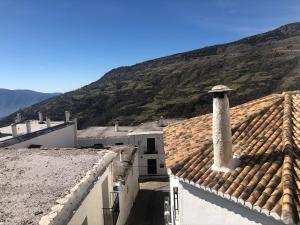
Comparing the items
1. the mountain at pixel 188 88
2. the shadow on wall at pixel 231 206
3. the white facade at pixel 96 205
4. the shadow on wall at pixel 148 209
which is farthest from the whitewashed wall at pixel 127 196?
the mountain at pixel 188 88

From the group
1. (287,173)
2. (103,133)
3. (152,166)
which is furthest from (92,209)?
(103,133)

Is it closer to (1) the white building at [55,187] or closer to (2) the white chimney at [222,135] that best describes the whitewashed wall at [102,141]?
(1) the white building at [55,187]

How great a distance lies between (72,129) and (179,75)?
109 metres

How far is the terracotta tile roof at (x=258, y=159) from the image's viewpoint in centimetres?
730

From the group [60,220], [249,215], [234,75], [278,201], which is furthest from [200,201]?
[234,75]

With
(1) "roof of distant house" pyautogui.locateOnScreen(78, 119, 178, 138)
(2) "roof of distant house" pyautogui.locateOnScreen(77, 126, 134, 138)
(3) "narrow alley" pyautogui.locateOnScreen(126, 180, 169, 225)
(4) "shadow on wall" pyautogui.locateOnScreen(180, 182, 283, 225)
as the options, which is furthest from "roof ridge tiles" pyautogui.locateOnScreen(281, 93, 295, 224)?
(2) "roof of distant house" pyautogui.locateOnScreen(77, 126, 134, 138)

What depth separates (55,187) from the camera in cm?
924

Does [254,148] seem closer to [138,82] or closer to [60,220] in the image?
[60,220]

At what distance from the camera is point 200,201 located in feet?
30.0

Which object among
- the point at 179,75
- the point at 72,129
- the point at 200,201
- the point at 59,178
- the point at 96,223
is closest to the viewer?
the point at 200,201

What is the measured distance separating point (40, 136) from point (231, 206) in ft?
82.3

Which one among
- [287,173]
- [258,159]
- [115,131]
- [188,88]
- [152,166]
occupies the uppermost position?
[188,88]

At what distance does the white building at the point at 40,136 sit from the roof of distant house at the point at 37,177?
14.6 meters

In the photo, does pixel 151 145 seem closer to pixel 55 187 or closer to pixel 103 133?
pixel 103 133
